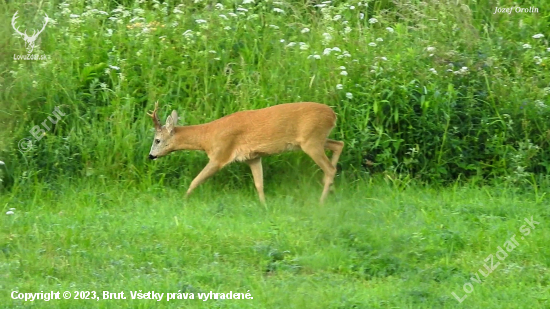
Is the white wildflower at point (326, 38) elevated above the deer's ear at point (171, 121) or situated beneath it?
elevated above

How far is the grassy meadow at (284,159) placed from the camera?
7012mm

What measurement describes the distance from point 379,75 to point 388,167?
3.35 feet

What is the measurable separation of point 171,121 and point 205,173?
71 centimetres

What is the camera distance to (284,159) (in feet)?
32.3

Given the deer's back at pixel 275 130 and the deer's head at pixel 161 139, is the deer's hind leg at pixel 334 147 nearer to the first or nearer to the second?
the deer's back at pixel 275 130

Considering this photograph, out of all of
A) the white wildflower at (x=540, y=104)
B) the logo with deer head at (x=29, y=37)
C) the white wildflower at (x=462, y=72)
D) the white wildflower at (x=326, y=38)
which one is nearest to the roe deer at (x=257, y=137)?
the white wildflower at (x=326, y=38)

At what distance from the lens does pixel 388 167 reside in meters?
9.47

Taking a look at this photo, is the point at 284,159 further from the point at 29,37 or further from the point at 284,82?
the point at 29,37

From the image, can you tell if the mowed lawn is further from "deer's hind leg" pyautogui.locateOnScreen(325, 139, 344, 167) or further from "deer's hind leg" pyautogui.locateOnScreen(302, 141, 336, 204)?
"deer's hind leg" pyautogui.locateOnScreen(325, 139, 344, 167)

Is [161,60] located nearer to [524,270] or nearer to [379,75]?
[379,75]

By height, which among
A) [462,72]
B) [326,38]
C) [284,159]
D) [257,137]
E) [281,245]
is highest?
[326,38]

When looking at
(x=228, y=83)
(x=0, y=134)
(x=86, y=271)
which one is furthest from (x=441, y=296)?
(x=0, y=134)

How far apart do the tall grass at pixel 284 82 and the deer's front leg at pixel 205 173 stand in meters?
0.48

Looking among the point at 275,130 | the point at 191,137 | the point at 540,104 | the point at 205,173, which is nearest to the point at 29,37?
the point at 191,137
